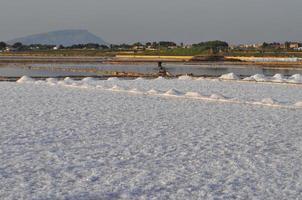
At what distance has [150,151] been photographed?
6.94 m

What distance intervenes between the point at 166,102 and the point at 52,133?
19.8 ft

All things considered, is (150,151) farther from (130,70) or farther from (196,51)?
(196,51)

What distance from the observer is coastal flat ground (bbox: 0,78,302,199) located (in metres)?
5.26

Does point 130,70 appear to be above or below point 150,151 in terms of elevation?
below

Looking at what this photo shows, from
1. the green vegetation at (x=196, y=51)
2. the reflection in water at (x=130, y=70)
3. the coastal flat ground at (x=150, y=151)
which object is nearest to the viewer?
the coastal flat ground at (x=150, y=151)

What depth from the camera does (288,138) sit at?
8.09 metres

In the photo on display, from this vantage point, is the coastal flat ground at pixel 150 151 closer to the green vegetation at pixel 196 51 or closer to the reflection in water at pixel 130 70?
the reflection in water at pixel 130 70

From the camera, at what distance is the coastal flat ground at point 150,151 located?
17.3 ft

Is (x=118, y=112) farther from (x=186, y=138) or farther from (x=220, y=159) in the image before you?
(x=220, y=159)

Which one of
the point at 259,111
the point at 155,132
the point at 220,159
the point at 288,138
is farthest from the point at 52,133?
the point at 259,111

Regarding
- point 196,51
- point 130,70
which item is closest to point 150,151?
point 130,70

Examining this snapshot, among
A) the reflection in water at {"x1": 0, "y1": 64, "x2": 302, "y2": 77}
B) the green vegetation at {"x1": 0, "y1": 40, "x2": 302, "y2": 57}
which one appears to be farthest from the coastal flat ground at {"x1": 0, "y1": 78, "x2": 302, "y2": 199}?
the green vegetation at {"x1": 0, "y1": 40, "x2": 302, "y2": 57}

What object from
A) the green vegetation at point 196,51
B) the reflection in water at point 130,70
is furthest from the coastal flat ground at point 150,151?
the green vegetation at point 196,51

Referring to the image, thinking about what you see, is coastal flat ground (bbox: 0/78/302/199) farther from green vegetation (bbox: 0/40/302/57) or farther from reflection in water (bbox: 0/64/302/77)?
green vegetation (bbox: 0/40/302/57)
